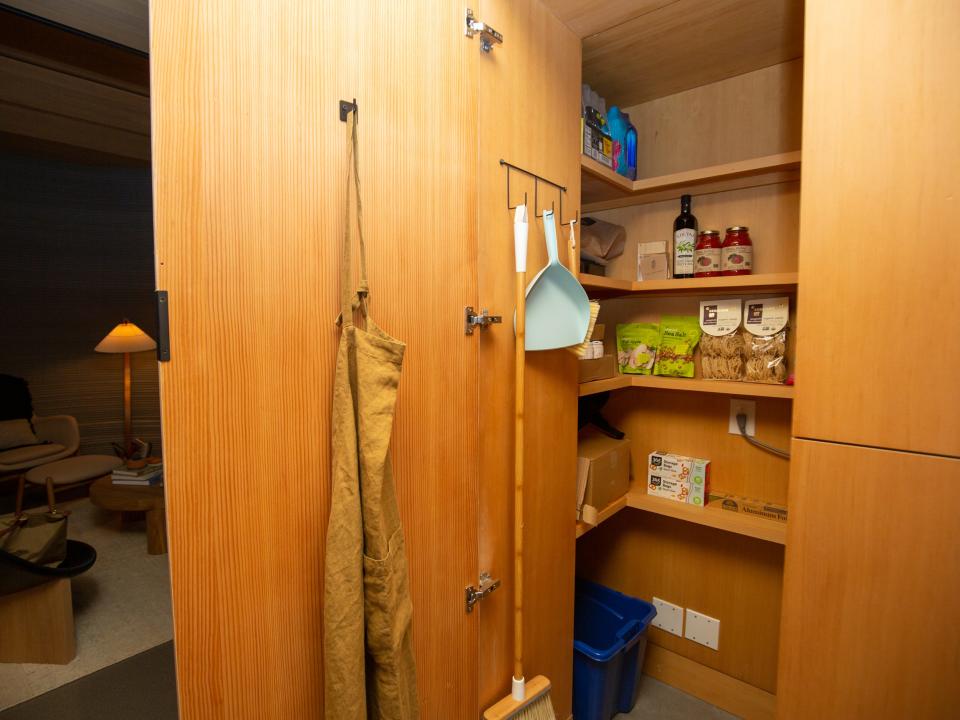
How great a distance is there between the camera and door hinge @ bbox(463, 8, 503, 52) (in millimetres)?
1169

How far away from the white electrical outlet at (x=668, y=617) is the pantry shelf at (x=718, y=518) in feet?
1.67

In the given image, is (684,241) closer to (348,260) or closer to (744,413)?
(744,413)

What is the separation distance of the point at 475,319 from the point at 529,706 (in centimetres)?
108

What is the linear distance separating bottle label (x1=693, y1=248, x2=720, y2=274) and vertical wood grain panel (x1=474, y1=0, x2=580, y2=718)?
575 millimetres

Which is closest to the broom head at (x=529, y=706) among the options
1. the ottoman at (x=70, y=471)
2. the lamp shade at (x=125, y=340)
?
the ottoman at (x=70, y=471)

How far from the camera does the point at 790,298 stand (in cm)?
175

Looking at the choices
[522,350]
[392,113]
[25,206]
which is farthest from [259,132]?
[25,206]

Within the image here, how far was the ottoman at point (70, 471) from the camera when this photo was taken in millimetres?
3451

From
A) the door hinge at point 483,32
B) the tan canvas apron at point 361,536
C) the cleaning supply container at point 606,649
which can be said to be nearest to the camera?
the tan canvas apron at point 361,536

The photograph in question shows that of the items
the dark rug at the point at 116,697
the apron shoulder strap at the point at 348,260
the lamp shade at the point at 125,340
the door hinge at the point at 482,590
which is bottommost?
the dark rug at the point at 116,697

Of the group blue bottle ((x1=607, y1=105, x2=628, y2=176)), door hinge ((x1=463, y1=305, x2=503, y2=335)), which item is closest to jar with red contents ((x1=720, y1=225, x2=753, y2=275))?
blue bottle ((x1=607, y1=105, x2=628, y2=176))

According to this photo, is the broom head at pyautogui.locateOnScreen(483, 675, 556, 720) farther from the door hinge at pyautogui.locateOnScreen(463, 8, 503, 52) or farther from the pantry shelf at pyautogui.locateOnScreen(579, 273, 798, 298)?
the door hinge at pyautogui.locateOnScreen(463, 8, 503, 52)

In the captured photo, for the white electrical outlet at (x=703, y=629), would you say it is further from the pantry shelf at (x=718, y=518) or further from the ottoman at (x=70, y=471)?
the ottoman at (x=70, y=471)

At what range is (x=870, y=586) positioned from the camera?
1098 millimetres
